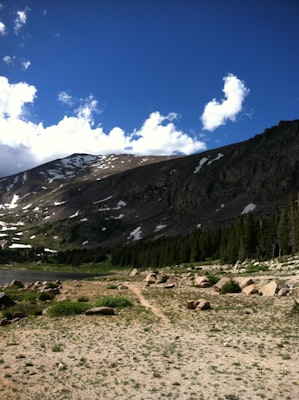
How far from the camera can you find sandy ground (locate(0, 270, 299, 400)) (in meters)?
12.1

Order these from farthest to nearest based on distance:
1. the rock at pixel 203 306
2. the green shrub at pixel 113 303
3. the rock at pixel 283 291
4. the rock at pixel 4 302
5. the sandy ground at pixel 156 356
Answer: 1. the rock at pixel 4 302
2. the rock at pixel 283 291
3. the green shrub at pixel 113 303
4. the rock at pixel 203 306
5. the sandy ground at pixel 156 356

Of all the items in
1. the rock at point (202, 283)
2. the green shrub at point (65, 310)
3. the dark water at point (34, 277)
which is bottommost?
the dark water at point (34, 277)

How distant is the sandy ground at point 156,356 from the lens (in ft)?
39.7

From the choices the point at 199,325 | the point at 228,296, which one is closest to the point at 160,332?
the point at 199,325

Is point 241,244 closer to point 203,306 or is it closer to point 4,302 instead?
point 203,306

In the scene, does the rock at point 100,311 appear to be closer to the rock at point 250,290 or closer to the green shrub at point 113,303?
the green shrub at point 113,303

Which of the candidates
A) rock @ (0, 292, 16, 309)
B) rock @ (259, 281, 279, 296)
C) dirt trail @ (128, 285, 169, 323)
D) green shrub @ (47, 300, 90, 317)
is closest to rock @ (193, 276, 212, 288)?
dirt trail @ (128, 285, 169, 323)

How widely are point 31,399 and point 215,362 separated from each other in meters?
7.26

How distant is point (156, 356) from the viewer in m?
15.8

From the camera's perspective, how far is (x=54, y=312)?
27.3 m

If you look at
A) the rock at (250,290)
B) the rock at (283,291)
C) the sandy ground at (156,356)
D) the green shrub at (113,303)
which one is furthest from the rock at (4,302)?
the rock at (283,291)

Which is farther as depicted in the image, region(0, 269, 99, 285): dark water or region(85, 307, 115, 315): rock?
region(0, 269, 99, 285): dark water

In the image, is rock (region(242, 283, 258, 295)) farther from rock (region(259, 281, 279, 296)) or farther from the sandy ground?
the sandy ground

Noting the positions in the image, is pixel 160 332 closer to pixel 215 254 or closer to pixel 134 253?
pixel 215 254
